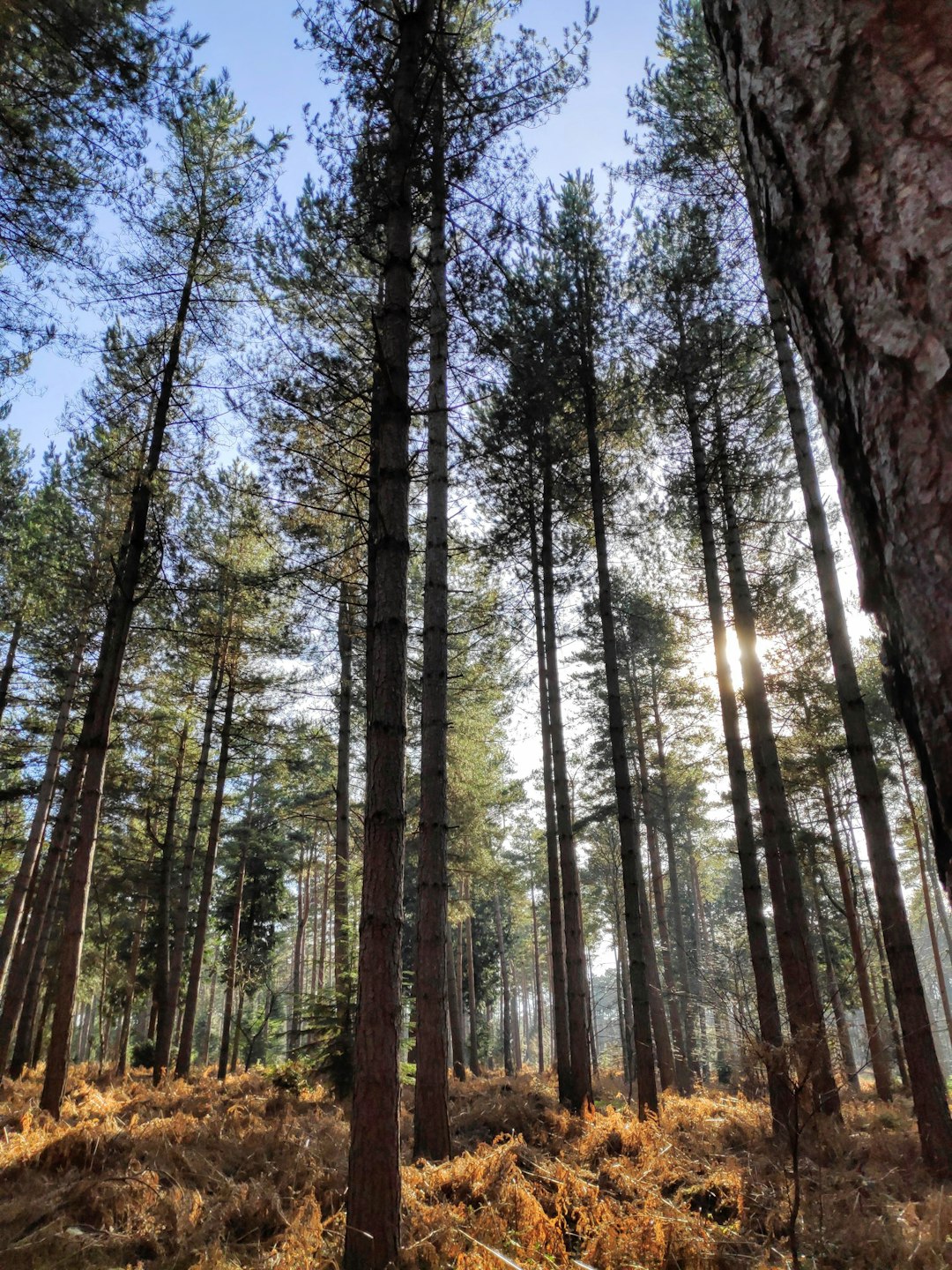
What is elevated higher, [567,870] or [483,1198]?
[567,870]

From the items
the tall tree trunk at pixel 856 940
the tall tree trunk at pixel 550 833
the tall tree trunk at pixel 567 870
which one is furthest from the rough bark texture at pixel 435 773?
the tall tree trunk at pixel 856 940

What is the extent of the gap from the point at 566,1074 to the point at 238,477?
13026mm

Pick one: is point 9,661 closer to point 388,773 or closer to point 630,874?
point 630,874

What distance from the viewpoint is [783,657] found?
1536 cm

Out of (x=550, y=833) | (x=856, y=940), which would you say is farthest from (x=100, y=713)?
(x=856, y=940)

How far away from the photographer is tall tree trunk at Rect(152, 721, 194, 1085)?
13078 mm

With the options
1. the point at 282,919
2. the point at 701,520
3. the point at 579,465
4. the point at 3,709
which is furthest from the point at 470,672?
the point at 282,919

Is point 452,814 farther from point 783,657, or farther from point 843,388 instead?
point 843,388

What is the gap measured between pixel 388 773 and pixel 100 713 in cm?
601

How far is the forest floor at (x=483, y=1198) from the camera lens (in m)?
4.13

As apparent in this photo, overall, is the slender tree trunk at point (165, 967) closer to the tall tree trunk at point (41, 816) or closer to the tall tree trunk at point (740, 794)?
the tall tree trunk at point (41, 816)

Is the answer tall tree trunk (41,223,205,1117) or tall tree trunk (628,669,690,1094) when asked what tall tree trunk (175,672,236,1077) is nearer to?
tall tree trunk (41,223,205,1117)

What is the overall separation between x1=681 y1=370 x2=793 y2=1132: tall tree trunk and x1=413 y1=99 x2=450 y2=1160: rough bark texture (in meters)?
3.55

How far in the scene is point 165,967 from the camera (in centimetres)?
1577
